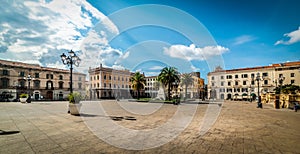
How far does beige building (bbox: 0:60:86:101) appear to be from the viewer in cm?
3884

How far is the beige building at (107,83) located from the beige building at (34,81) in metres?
5.54

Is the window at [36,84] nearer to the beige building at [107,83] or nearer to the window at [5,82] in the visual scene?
the window at [5,82]

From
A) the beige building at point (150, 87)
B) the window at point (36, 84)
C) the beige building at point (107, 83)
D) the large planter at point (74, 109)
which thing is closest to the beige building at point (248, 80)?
the beige building at point (150, 87)

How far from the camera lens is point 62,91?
161 feet

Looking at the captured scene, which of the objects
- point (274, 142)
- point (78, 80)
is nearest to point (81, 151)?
point (274, 142)

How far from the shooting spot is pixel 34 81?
43.4 m

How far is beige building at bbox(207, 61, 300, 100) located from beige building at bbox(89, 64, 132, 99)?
36.7 m

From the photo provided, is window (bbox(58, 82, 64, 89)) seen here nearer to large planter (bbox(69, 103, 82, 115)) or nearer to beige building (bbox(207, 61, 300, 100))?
large planter (bbox(69, 103, 82, 115))

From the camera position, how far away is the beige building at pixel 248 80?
4675cm

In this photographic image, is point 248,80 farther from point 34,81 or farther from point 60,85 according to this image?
point 34,81

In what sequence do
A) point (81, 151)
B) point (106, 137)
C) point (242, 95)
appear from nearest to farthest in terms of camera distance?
point (81, 151)
point (106, 137)
point (242, 95)

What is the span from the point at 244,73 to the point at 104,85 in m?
51.8

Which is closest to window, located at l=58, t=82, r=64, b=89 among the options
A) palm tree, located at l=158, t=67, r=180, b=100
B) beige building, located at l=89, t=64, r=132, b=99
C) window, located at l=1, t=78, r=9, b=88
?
beige building, located at l=89, t=64, r=132, b=99

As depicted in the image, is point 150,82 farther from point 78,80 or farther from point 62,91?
point 62,91
